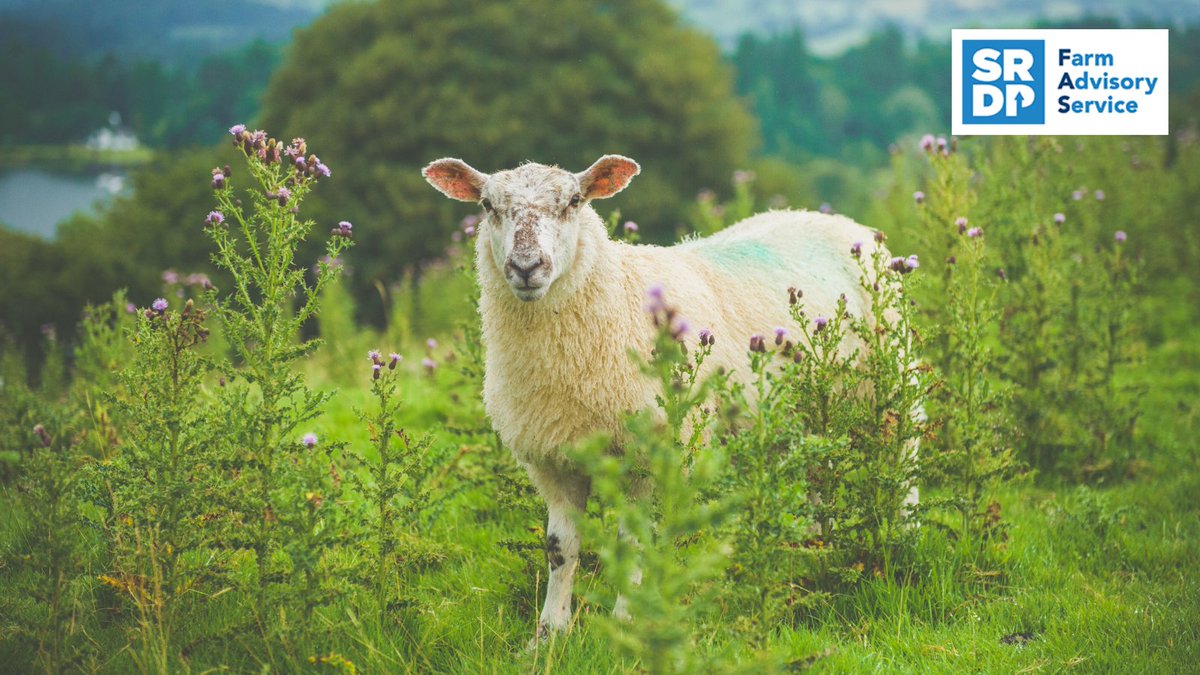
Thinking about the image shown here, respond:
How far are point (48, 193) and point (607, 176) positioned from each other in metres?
24.9

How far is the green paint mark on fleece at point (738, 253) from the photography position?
4359 millimetres

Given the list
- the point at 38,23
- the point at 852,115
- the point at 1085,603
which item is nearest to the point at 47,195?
the point at 38,23

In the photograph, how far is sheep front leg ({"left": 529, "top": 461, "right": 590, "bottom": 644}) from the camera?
3582mm

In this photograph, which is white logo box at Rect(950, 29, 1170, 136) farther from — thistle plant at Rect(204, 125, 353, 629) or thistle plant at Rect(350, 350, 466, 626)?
thistle plant at Rect(204, 125, 353, 629)

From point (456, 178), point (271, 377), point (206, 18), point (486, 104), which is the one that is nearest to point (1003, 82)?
point (456, 178)

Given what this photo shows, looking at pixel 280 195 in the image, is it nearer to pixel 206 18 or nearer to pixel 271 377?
Answer: pixel 271 377

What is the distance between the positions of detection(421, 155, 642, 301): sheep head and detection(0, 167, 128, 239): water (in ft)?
69.6

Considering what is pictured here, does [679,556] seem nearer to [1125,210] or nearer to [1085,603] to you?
[1085,603]

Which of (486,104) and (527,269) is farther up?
(486,104)

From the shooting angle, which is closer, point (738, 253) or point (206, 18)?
point (738, 253)

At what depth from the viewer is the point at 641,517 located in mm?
1966

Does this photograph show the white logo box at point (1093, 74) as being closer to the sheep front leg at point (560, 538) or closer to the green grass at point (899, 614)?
the green grass at point (899, 614)

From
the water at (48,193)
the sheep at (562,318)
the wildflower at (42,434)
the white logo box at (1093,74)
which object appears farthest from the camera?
the water at (48,193)

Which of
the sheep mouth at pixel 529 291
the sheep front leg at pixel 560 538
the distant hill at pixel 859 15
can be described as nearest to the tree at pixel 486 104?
the sheep front leg at pixel 560 538
